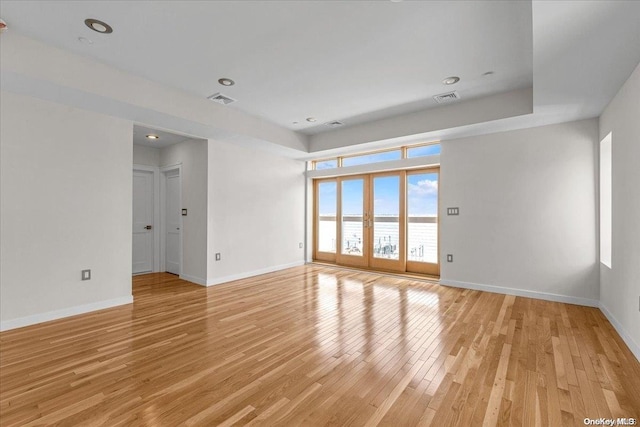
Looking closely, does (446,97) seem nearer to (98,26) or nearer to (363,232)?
(363,232)

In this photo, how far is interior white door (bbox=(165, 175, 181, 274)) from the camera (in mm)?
6051

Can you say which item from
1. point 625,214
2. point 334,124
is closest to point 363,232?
point 334,124

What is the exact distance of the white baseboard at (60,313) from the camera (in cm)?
319

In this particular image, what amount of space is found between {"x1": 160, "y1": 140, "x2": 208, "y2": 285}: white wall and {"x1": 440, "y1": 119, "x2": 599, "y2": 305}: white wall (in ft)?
13.7

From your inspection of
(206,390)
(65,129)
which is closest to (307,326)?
(206,390)

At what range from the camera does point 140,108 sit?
3674mm

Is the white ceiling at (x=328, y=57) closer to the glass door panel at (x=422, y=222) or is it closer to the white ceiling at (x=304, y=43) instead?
the white ceiling at (x=304, y=43)

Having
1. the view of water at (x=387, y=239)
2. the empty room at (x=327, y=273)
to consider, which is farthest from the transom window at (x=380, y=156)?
the view of water at (x=387, y=239)

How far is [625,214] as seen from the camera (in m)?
2.94

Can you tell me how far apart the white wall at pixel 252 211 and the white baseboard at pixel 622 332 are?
206 inches

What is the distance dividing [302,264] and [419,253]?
2.76 meters

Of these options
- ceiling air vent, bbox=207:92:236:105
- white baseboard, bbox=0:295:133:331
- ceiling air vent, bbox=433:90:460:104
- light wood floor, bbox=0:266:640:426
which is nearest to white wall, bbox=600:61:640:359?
light wood floor, bbox=0:266:640:426

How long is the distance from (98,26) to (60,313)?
10.5 ft

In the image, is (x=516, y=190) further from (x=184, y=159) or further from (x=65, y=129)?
(x=65, y=129)
